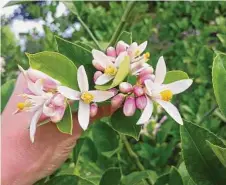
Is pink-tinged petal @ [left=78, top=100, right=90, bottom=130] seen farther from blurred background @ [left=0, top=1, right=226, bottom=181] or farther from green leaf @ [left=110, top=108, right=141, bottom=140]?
blurred background @ [left=0, top=1, right=226, bottom=181]

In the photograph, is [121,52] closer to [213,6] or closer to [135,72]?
[135,72]

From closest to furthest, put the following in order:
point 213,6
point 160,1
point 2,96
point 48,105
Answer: point 48,105, point 2,96, point 213,6, point 160,1

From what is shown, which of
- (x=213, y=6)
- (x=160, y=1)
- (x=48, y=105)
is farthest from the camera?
(x=160, y=1)

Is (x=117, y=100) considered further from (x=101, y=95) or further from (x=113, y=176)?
(x=113, y=176)

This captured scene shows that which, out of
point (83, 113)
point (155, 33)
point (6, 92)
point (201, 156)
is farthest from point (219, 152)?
point (155, 33)

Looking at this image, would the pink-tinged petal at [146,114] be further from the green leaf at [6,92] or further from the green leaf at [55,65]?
the green leaf at [6,92]

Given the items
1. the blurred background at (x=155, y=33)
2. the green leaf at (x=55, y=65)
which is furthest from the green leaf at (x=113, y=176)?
the blurred background at (x=155, y=33)

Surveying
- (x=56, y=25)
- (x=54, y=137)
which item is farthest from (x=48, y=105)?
(x=56, y=25)
